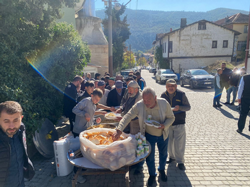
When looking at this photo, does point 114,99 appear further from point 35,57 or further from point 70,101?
point 35,57

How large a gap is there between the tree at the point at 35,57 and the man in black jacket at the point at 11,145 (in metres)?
2.01

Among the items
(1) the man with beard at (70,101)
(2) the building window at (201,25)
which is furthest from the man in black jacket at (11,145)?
(2) the building window at (201,25)

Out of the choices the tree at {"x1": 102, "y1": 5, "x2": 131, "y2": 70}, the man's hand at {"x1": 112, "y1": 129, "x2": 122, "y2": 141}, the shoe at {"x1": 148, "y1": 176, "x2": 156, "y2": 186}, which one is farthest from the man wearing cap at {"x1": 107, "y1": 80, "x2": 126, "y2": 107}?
the tree at {"x1": 102, "y1": 5, "x2": 131, "y2": 70}

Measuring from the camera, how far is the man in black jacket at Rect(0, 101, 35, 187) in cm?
218

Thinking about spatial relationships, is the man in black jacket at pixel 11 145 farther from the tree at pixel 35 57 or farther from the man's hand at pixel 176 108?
the man's hand at pixel 176 108

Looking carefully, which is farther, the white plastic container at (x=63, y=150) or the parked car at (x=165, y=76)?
the parked car at (x=165, y=76)

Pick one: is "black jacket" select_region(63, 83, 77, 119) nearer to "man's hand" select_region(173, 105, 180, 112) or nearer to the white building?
"man's hand" select_region(173, 105, 180, 112)

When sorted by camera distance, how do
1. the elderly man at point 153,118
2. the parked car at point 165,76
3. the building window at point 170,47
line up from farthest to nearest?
the building window at point 170,47, the parked car at point 165,76, the elderly man at point 153,118

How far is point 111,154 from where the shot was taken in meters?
2.88

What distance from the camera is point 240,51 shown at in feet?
129

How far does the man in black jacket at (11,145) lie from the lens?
218 cm

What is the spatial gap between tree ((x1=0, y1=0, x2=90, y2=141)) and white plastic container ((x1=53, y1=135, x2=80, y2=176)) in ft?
3.06

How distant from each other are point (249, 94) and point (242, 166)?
254cm

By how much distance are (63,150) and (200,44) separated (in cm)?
3366
